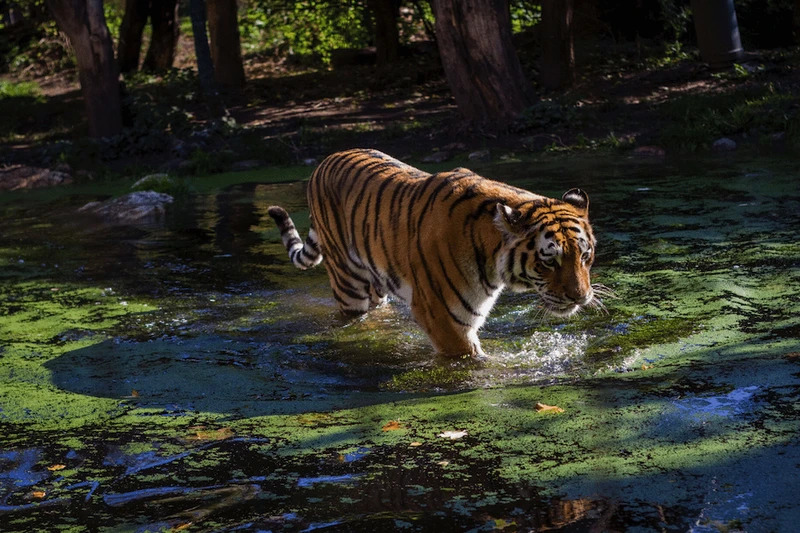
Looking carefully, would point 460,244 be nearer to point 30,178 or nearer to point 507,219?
point 507,219

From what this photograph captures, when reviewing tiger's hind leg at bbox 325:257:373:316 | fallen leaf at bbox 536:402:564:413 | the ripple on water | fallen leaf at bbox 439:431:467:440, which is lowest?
the ripple on water

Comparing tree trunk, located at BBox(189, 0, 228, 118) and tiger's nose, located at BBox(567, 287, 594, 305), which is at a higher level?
tree trunk, located at BBox(189, 0, 228, 118)

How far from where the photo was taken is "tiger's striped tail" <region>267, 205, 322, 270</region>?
6125 millimetres

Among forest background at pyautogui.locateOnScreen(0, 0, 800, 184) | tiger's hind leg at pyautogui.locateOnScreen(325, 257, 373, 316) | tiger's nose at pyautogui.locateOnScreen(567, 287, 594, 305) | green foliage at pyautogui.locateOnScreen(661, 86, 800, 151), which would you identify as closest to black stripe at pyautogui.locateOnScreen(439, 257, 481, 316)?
tiger's nose at pyautogui.locateOnScreen(567, 287, 594, 305)

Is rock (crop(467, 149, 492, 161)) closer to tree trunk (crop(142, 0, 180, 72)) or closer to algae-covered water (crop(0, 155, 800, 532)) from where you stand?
algae-covered water (crop(0, 155, 800, 532))

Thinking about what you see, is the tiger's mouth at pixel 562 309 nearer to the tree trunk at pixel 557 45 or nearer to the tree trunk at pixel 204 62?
the tree trunk at pixel 557 45

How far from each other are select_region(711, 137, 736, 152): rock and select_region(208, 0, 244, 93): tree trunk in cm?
911

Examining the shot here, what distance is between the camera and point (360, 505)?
2920 millimetres

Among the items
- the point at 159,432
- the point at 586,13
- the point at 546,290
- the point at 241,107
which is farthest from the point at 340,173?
the point at 586,13

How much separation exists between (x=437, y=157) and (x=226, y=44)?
23.7 feet

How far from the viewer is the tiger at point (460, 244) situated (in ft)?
13.6

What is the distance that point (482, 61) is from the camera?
12789mm

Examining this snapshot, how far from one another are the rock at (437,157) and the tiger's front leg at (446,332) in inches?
298


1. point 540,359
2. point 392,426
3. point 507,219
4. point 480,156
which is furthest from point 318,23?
point 392,426
